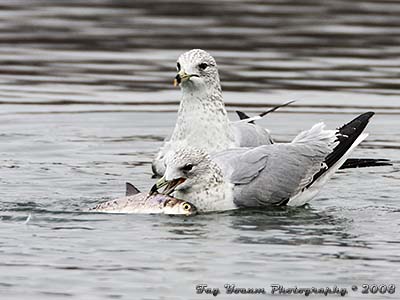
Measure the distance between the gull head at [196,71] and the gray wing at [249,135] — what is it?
1.70 ft

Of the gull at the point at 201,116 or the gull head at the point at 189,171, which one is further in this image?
the gull at the point at 201,116

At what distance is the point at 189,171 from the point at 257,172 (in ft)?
2.05

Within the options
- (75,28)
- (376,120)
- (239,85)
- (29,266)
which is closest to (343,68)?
(239,85)

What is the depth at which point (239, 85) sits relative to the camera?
19.4 meters

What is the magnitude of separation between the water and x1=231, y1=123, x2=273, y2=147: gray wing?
79 cm

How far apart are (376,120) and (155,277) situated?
311 inches

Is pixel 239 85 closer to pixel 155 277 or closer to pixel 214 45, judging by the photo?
pixel 214 45

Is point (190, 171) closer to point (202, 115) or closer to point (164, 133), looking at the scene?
point (202, 115)

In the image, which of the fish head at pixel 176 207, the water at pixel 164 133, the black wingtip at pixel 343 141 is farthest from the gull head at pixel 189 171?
the black wingtip at pixel 343 141

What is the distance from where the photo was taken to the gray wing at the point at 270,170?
12.0 metres

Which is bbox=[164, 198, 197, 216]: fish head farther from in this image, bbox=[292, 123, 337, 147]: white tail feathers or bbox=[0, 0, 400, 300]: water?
bbox=[292, 123, 337, 147]: white tail feathers

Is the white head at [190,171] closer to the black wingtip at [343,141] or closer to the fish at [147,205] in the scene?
the fish at [147,205]

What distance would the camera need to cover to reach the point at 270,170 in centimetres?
1216

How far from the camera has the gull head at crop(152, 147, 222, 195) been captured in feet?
38.6
